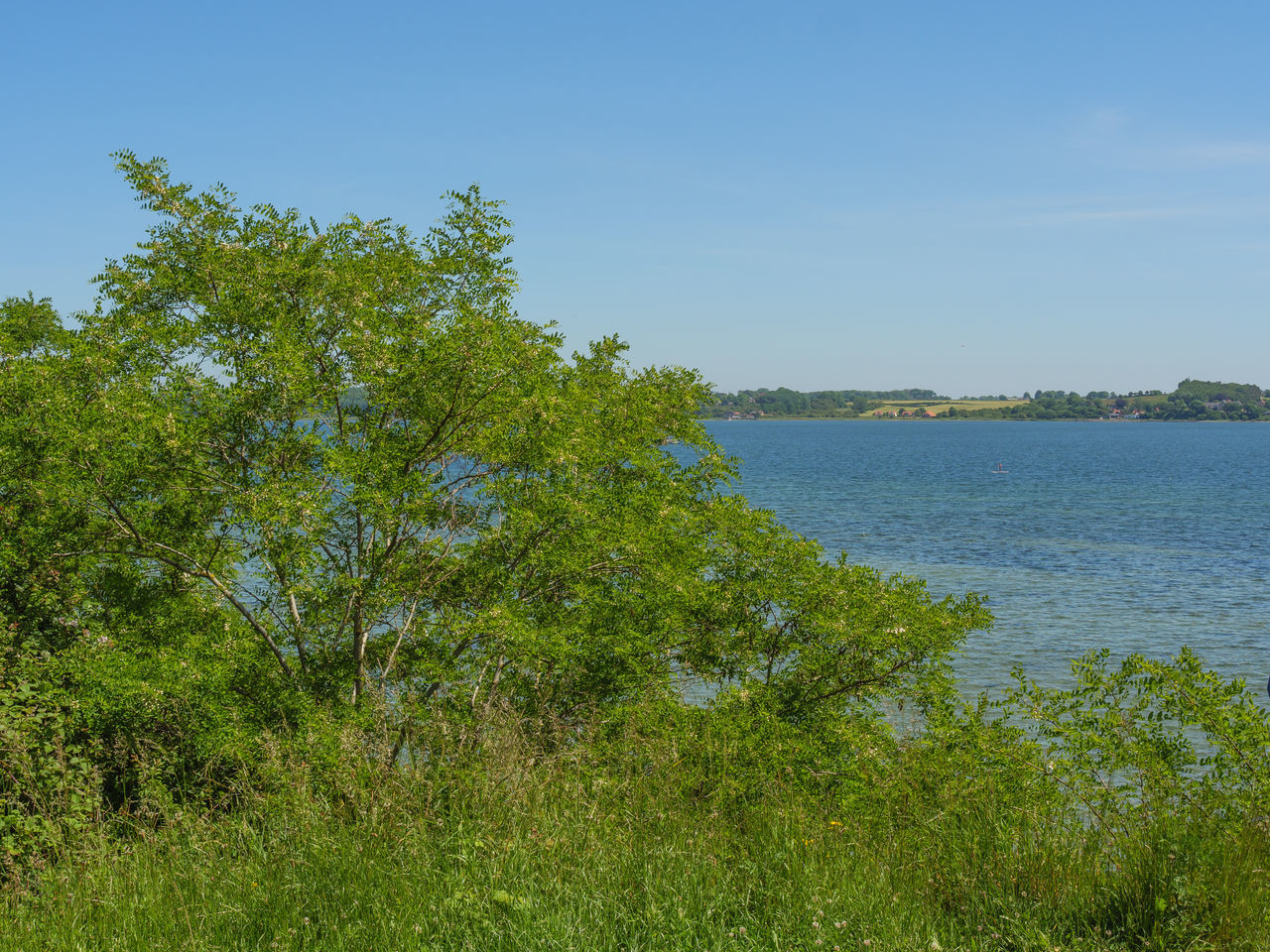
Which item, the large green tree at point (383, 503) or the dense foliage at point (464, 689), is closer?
the dense foliage at point (464, 689)

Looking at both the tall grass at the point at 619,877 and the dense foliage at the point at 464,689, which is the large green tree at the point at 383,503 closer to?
the dense foliage at the point at 464,689

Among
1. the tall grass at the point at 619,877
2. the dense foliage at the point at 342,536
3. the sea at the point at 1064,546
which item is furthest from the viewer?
the sea at the point at 1064,546

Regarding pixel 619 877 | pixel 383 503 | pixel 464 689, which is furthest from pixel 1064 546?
pixel 619 877

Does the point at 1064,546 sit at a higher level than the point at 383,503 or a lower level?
lower

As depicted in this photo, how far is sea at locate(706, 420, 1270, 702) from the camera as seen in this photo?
2486cm

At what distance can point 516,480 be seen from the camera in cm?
1052

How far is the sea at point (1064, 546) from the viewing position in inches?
979

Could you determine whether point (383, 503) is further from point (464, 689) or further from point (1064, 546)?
point (1064, 546)

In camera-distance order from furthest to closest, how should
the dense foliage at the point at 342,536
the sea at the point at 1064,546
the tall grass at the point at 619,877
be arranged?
the sea at the point at 1064,546 → the dense foliage at the point at 342,536 → the tall grass at the point at 619,877

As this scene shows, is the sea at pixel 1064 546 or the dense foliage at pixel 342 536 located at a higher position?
the dense foliage at pixel 342 536

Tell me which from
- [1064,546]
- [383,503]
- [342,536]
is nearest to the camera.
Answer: [383,503]

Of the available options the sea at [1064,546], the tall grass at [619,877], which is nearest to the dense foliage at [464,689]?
the tall grass at [619,877]

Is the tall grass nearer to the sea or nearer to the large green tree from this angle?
the large green tree

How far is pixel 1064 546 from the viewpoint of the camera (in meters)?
44.2
